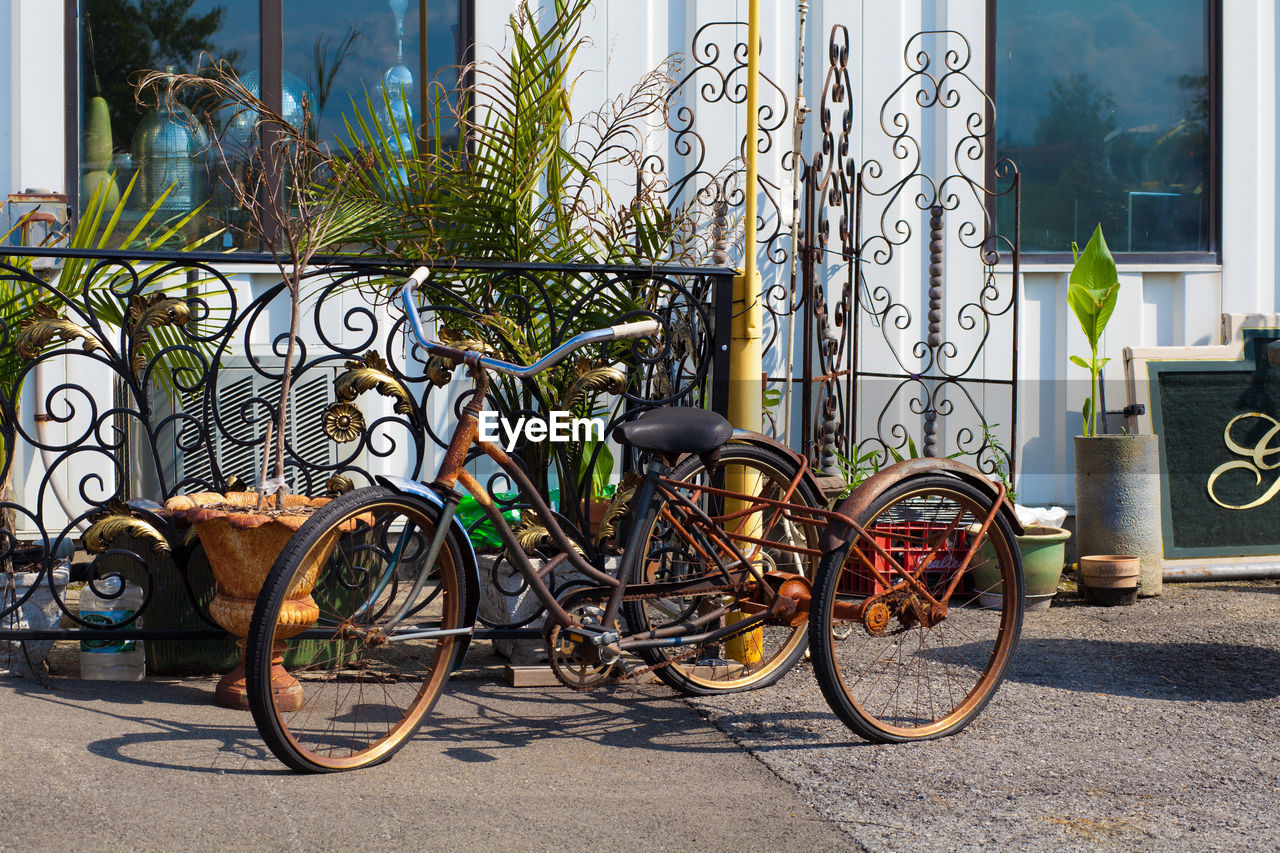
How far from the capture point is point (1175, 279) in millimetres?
6332

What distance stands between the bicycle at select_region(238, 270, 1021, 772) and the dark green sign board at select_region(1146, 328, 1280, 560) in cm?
232

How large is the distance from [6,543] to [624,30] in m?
3.50

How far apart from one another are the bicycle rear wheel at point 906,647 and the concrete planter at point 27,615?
7.63 feet

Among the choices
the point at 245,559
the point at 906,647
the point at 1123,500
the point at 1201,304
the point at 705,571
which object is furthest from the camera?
the point at 1201,304

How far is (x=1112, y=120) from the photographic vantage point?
6.45 m

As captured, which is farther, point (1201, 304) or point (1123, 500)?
point (1201, 304)

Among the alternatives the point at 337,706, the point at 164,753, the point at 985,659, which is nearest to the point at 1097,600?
the point at 985,659

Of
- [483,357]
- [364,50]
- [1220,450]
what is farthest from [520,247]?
[1220,450]

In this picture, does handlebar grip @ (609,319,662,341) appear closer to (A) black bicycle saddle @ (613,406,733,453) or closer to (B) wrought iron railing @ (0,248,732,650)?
(A) black bicycle saddle @ (613,406,733,453)

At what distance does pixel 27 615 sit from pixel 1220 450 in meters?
5.03

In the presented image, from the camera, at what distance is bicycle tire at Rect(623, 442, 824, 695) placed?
3.59m

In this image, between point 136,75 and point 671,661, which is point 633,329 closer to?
point 671,661

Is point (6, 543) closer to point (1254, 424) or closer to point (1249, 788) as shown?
point (1249, 788)

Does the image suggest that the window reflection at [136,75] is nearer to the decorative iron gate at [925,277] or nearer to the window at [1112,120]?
the decorative iron gate at [925,277]
